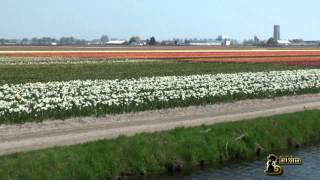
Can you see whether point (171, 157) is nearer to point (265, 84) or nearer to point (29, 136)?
point (29, 136)

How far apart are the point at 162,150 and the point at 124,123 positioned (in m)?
6.22

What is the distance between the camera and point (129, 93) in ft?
124

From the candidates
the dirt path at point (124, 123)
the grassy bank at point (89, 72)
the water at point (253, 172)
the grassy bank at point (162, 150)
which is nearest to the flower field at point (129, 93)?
the dirt path at point (124, 123)

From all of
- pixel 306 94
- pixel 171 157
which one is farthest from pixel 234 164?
pixel 306 94

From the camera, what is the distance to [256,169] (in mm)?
22547

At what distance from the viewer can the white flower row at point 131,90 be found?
32.6 metres

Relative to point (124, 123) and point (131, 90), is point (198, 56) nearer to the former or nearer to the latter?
point (131, 90)

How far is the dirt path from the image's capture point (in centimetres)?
2330

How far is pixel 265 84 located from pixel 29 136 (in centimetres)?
2689

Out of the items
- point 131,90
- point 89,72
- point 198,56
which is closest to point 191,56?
point 198,56

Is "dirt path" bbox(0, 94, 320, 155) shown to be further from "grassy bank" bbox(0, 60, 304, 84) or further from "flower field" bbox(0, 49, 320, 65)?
"flower field" bbox(0, 49, 320, 65)

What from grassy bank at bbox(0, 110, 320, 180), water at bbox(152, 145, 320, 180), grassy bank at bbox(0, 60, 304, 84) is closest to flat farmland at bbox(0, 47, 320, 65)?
grassy bank at bbox(0, 60, 304, 84)

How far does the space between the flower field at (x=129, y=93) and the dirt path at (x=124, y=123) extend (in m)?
1.23

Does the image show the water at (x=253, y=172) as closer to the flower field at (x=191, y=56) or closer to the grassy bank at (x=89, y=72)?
the grassy bank at (x=89, y=72)
